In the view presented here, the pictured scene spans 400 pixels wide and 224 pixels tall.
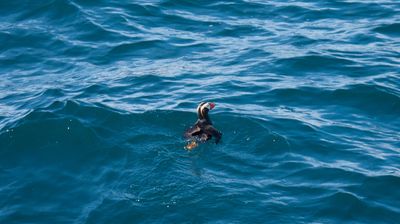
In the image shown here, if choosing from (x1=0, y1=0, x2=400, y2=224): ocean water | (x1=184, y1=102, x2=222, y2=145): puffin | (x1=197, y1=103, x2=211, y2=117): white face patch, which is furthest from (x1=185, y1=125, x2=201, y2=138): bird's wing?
(x1=197, y1=103, x2=211, y2=117): white face patch

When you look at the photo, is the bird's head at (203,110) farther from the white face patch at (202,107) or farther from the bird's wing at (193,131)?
the bird's wing at (193,131)

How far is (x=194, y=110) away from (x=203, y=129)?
2.36 meters

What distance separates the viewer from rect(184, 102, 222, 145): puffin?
1975 centimetres

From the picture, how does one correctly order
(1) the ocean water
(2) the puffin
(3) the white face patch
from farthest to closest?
1. (3) the white face patch
2. (2) the puffin
3. (1) the ocean water

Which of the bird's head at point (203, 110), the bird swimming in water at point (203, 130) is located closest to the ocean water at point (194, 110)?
the bird swimming in water at point (203, 130)

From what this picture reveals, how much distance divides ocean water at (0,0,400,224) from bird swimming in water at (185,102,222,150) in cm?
28

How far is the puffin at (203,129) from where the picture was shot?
19.8 metres

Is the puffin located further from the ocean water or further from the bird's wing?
the ocean water

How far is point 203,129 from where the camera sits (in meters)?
19.8

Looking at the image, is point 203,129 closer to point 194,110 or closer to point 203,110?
point 203,110

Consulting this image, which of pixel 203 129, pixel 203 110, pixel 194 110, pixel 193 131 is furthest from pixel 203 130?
pixel 194 110

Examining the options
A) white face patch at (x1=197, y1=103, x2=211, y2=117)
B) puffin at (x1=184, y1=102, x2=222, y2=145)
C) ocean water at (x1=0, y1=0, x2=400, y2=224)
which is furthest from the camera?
white face patch at (x1=197, y1=103, x2=211, y2=117)

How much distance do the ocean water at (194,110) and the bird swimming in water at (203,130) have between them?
0.28 meters

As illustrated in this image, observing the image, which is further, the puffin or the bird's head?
the bird's head
